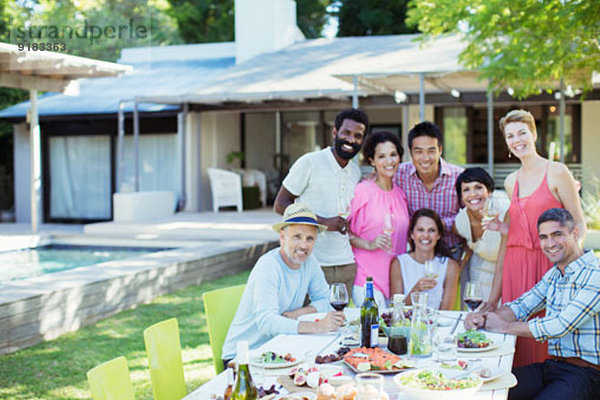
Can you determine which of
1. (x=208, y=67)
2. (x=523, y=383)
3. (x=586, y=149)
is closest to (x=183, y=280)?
(x=523, y=383)

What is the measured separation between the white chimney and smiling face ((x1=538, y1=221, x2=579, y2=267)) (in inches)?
612

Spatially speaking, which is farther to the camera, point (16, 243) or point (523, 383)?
point (16, 243)

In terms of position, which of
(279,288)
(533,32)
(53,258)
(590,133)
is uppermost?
(533,32)

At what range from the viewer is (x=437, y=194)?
4.68 m

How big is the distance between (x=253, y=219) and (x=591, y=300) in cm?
1075

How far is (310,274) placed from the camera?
157 inches

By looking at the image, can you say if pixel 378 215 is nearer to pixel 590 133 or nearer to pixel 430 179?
pixel 430 179

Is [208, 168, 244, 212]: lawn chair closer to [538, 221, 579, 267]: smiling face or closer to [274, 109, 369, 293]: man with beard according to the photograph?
[274, 109, 369, 293]: man with beard

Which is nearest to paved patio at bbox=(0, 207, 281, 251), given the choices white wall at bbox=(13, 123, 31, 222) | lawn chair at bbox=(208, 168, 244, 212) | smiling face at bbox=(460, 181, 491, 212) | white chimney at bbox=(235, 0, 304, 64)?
lawn chair at bbox=(208, 168, 244, 212)

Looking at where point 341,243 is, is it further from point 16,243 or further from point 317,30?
point 317,30

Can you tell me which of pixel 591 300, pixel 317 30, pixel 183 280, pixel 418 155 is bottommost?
pixel 183 280

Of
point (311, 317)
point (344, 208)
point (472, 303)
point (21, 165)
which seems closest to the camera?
point (472, 303)

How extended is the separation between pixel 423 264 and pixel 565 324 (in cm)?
112

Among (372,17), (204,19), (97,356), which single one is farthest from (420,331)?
(204,19)
